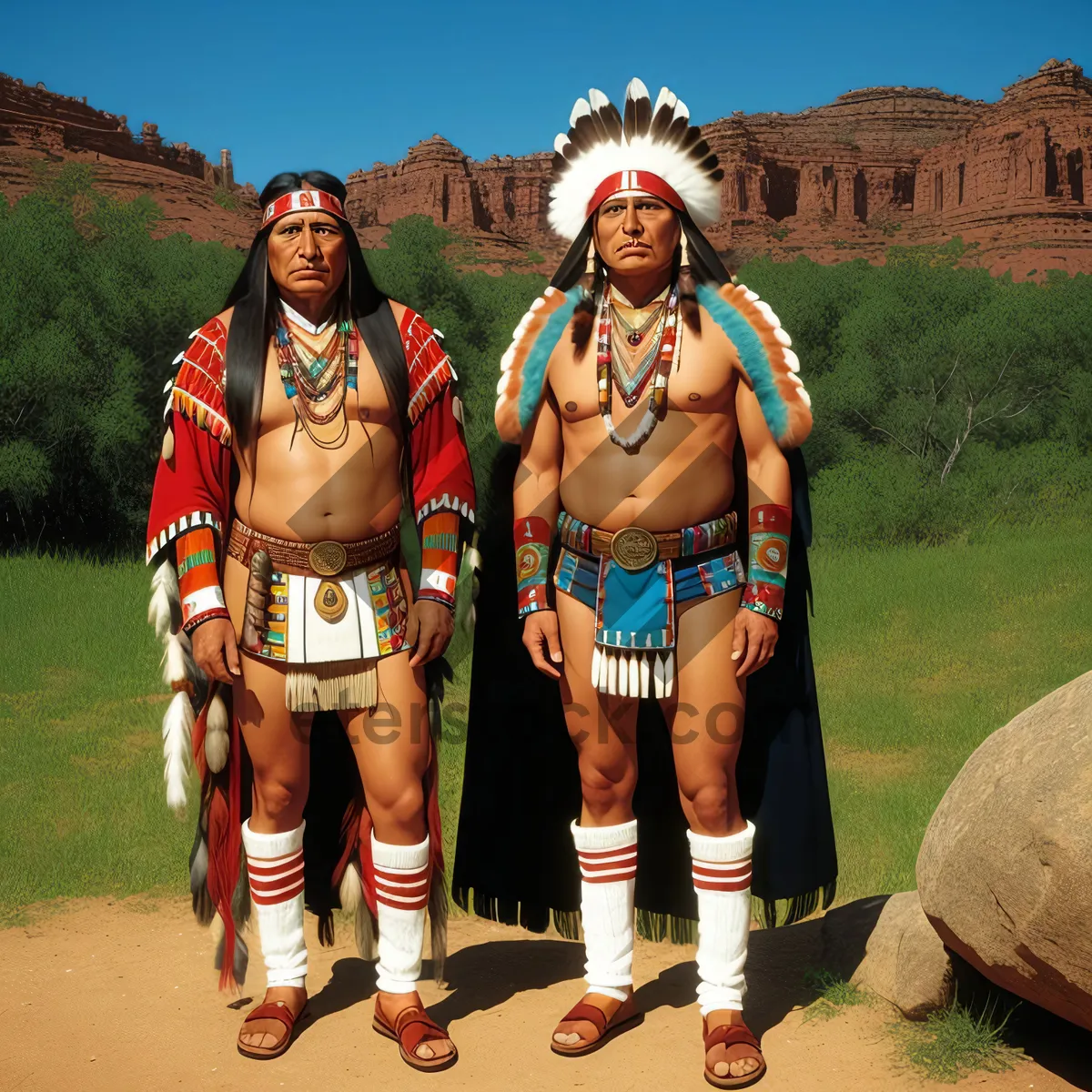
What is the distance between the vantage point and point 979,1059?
3.32m

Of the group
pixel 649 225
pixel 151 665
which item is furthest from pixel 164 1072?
pixel 151 665

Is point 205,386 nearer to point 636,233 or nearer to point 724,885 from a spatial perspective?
point 636,233

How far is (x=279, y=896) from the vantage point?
3496 millimetres

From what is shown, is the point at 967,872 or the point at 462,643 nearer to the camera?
the point at 967,872

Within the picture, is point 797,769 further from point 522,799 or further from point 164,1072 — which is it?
point 164,1072

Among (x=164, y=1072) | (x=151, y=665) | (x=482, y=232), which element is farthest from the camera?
(x=482, y=232)

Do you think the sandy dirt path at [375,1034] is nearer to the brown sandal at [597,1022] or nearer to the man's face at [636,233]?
the brown sandal at [597,1022]

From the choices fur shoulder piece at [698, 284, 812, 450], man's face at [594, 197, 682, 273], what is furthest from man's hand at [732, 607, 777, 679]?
man's face at [594, 197, 682, 273]

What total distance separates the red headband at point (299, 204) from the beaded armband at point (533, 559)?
1004 mm

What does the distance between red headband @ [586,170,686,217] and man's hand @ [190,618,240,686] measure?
5.03ft

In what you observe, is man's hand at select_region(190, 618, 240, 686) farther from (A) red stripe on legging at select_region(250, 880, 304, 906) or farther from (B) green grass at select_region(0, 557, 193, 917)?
(B) green grass at select_region(0, 557, 193, 917)

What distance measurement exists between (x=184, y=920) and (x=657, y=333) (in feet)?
9.46

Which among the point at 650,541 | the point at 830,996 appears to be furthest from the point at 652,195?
the point at 830,996

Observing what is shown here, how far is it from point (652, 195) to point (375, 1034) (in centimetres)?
251
